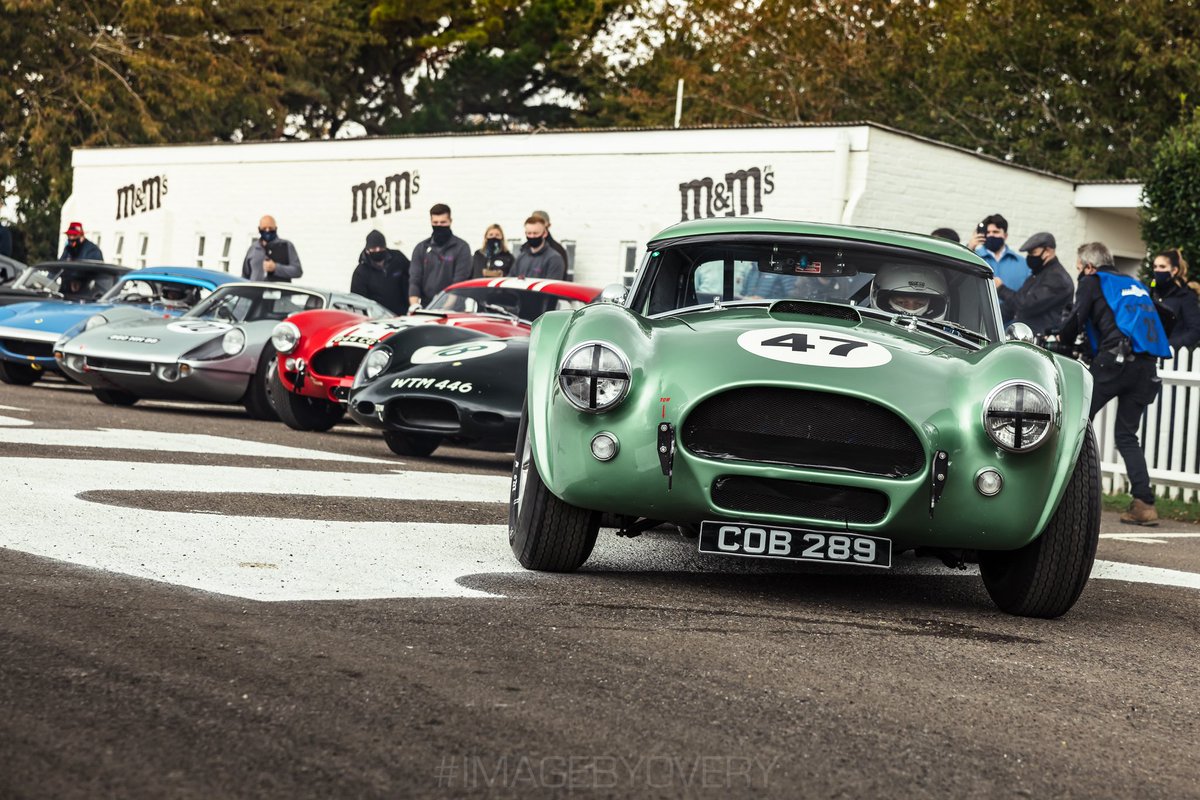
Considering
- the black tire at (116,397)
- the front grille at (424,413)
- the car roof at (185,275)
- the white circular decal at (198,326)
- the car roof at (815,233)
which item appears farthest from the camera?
the car roof at (185,275)

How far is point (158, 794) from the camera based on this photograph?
264 cm

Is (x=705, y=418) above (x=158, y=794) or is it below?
above

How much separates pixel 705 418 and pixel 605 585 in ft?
2.15

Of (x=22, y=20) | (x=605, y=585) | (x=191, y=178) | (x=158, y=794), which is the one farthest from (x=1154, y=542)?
(x=22, y=20)

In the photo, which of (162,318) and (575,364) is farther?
(162,318)

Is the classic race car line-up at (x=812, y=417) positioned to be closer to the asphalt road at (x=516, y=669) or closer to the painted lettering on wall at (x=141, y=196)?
the asphalt road at (x=516, y=669)

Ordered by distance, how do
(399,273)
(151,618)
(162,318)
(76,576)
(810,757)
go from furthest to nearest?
(399,273) → (162,318) → (76,576) → (151,618) → (810,757)

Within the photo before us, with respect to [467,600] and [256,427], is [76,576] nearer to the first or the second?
[467,600]

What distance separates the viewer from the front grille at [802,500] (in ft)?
16.5

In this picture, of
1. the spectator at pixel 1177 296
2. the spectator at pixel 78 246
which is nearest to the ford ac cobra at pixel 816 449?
the spectator at pixel 1177 296

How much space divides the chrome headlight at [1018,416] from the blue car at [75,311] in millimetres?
10383

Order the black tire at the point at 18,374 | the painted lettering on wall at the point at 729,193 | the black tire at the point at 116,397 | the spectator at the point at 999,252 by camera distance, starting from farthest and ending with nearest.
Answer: the painted lettering on wall at the point at 729,193
the black tire at the point at 18,374
the black tire at the point at 116,397
the spectator at the point at 999,252

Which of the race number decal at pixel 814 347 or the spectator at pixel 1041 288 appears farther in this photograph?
the spectator at pixel 1041 288

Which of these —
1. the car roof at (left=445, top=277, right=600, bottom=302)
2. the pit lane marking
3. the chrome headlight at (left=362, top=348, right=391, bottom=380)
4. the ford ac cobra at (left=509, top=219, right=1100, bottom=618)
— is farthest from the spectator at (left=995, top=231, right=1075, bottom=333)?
the ford ac cobra at (left=509, top=219, right=1100, bottom=618)
